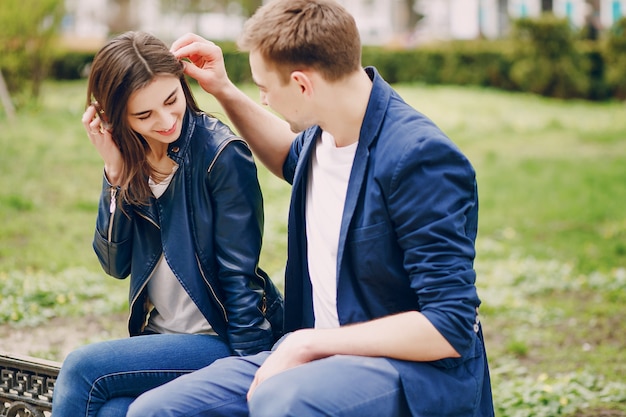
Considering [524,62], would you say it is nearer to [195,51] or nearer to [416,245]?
[195,51]

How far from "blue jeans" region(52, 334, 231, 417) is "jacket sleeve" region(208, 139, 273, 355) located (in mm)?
112

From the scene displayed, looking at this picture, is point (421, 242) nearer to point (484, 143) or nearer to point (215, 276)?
point (215, 276)

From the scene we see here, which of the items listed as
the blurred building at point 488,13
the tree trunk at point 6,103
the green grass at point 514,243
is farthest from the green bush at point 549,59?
the blurred building at point 488,13

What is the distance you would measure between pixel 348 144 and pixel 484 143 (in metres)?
9.60

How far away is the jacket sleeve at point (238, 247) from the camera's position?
2.76m

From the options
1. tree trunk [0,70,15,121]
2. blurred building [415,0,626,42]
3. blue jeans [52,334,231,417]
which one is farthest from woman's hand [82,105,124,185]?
blurred building [415,0,626,42]

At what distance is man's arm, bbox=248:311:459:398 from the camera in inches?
88.0

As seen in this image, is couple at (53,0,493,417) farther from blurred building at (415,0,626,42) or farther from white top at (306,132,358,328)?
blurred building at (415,0,626,42)

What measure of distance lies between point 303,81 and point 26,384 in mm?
1465

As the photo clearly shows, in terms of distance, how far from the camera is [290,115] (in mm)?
2447

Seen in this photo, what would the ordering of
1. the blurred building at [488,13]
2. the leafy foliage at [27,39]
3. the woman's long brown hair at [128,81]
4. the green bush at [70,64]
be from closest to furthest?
the woman's long brown hair at [128,81], the leafy foliage at [27,39], the green bush at [70,64], the blurred building at [488,13]

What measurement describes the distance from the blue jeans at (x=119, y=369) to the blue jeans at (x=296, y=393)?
0.30 metres

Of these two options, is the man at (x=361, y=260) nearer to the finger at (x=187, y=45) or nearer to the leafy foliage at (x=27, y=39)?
the finger at (x=187, y=45)

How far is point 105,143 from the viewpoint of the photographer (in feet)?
9.25
